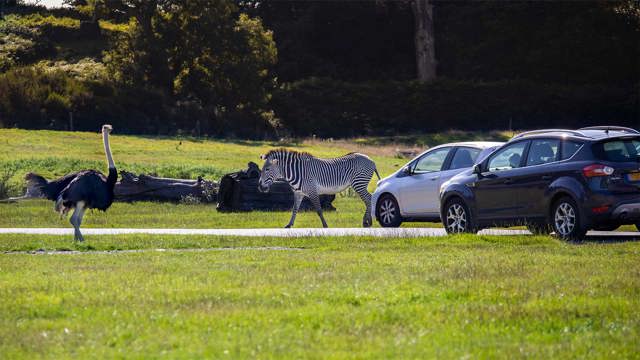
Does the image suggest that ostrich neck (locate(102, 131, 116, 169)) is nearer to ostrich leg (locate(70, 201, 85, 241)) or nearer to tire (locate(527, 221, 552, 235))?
ostrich leg (locate(70, 201, 85, 241))

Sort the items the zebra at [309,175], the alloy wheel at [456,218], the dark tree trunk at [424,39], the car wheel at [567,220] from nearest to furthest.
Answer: the car wheel at [567,220] → the alloy wheel at [456,218] → the zebra at [309,175] → the dark tree trunk at [424,39]

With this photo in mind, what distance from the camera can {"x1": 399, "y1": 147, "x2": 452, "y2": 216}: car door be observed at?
23.9m

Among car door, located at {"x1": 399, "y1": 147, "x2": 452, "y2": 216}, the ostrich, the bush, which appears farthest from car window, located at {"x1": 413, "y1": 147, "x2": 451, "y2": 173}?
the bush

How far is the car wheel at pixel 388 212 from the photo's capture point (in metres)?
25.0

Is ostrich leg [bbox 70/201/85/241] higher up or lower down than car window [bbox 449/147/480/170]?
lower down

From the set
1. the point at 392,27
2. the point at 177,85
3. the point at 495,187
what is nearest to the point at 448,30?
the point at 392,27

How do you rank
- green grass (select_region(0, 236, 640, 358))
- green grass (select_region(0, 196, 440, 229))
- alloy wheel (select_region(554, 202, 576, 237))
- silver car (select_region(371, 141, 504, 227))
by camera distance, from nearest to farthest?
green grass (select_region(0, 236, 640, 358)) < alloy wheel (select_region(554, 202, 576, 237)) < silver car (select_region(371, 141, 504, 227)) < green grass (select_region(0, 196, 440, 229))

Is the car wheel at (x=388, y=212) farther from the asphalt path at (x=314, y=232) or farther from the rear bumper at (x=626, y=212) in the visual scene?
the rear bumper at (x=626, y=212)

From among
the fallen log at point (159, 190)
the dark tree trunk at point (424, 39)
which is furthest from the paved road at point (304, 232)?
the dark tree trunk at point (424, 39)

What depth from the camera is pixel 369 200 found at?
90.4 feet

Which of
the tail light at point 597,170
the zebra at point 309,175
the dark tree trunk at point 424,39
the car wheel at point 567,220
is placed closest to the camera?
the tail light at point 597,170

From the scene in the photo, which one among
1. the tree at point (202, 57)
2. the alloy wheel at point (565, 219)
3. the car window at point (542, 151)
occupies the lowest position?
the alloy wheel at point (565, 219)

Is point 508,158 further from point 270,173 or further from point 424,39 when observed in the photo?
point 424,39

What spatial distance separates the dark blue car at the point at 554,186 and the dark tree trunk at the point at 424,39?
51.8m
